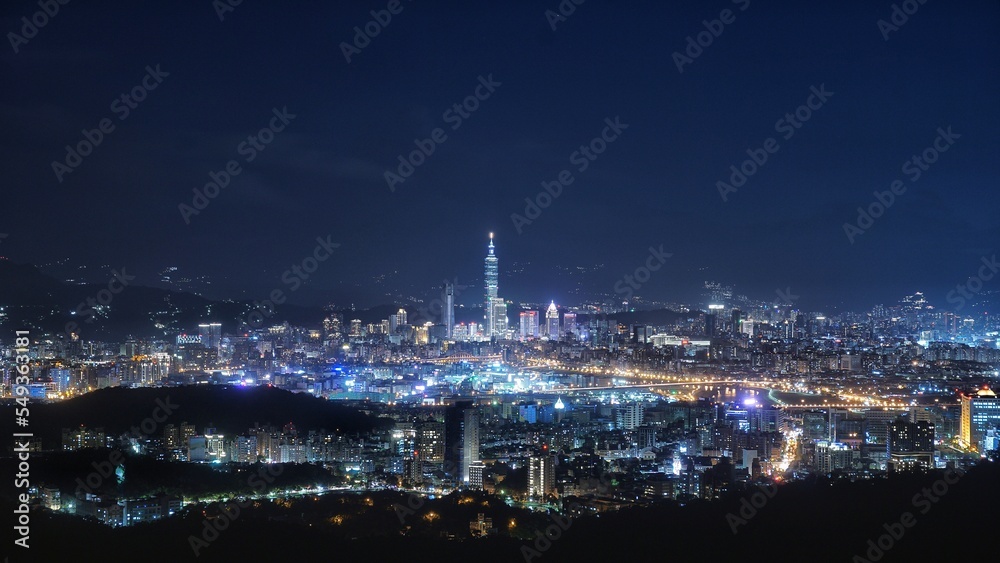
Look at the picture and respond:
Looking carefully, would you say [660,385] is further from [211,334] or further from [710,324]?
[211,334]

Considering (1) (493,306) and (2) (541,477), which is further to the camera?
(1) (493,306)

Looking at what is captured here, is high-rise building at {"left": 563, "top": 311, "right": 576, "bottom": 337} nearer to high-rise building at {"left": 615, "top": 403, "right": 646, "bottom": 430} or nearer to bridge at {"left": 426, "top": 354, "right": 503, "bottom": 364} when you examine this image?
bridge at {"left": 426, "top": 354, "right": 503, "bottom": 364}

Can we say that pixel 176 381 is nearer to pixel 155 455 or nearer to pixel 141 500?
pixel 155 455

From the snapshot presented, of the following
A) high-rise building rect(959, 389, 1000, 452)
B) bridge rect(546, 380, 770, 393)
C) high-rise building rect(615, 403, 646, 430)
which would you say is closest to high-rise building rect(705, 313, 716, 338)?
bridge rect(546, 380, 770, 393)

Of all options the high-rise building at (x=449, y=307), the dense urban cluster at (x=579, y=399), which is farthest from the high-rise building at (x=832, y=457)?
the high-rise building at (x=449, y=307)

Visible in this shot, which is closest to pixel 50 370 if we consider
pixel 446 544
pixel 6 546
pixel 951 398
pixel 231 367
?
pixel 231 367

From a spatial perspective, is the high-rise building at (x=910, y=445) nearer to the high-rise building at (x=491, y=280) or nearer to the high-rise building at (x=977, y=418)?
the high-rise building at (x=977, y=418)

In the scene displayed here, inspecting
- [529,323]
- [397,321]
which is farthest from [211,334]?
[529,323]
